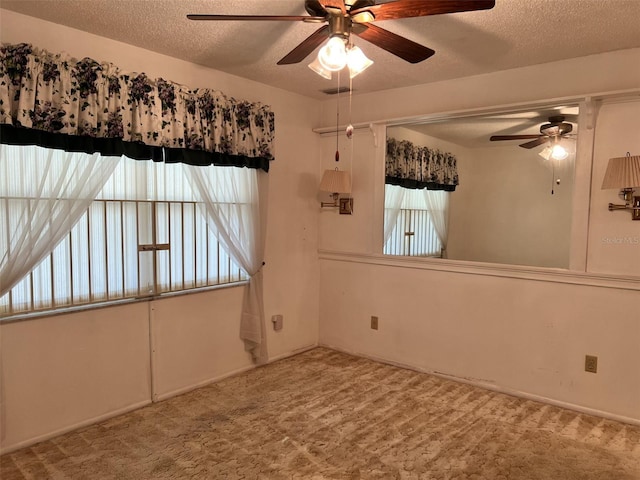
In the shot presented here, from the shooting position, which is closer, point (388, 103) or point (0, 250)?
point (0, 250)

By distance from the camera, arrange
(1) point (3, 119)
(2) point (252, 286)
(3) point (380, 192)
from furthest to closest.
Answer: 1. (3) point (380, 192)
2. (2) point (252, 286)
3. (1) point (3, 119)

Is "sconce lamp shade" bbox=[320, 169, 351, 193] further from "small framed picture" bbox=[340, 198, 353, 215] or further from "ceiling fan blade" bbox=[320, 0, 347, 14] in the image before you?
"ceiling fan blade" bbox=[320, 0, 347, 14]

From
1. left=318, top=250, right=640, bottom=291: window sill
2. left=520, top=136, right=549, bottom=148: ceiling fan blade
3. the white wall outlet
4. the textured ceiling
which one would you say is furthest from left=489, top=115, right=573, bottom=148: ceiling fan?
the white wall outlet

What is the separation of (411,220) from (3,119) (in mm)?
3027

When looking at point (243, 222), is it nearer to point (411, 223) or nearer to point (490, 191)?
point (411, 223)

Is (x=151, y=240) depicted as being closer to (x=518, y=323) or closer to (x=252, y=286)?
(x=252, y=286)

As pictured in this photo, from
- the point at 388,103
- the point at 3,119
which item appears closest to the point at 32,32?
the point at 3,119

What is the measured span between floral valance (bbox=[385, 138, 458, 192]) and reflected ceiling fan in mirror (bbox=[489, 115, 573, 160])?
0.62m

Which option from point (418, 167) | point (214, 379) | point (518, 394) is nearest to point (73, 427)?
point (214, 379)

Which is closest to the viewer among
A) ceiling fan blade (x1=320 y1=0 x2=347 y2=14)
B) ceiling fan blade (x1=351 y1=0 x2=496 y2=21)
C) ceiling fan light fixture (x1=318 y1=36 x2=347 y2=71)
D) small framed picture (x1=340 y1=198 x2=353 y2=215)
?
ceiling fan blade (x1=351 y1=0 x2=496 y2=21)

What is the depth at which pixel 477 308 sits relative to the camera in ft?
11.7

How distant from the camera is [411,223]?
3990 mm

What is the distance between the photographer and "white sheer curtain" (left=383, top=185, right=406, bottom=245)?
4047 mm

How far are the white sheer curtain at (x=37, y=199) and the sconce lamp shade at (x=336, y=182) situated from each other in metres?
1.90
